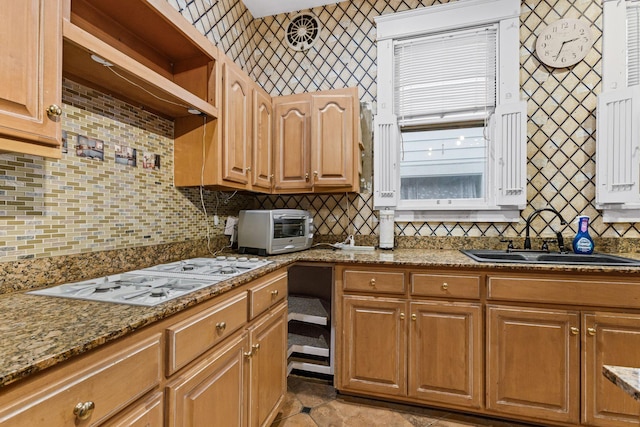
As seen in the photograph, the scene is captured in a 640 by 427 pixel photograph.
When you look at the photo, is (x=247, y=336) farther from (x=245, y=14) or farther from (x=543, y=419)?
(x=245, y=14)

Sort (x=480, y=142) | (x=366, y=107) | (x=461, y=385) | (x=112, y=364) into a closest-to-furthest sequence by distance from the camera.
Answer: (x=112, y=364)
(x=461, y=385)
(x=480, y=142)
(x=366, y=107)

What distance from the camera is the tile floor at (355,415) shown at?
179 cm

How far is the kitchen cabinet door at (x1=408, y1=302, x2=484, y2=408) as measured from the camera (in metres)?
1.77

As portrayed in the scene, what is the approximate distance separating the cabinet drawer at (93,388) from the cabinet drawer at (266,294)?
54 centimetres

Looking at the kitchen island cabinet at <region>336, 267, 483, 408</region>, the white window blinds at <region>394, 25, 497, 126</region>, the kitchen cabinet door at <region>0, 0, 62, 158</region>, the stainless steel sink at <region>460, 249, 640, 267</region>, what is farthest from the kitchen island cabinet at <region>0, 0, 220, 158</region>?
the stainless steel sink at <region>460, 249, 640, 267</region>

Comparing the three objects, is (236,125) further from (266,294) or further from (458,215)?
(458,215)

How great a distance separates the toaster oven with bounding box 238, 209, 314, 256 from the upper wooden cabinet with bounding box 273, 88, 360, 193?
1.04 feet

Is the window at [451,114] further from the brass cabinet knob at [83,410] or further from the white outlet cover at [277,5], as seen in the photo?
the brass cabinet knob at [83,410]

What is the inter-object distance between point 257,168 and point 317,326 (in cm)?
129

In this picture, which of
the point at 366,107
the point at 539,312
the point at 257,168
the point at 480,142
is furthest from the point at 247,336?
the point at 480,142

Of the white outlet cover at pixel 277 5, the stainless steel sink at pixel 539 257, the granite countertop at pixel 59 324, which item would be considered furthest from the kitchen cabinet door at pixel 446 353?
the white outlet cover at pixel 277 5

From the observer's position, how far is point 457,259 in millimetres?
1901

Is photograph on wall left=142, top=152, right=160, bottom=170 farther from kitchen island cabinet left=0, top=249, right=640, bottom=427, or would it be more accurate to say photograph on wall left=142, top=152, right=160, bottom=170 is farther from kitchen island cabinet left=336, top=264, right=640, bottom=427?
kitchen island cabinet left=336, top=264, right=640, bottom=427

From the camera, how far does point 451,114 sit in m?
2.47
